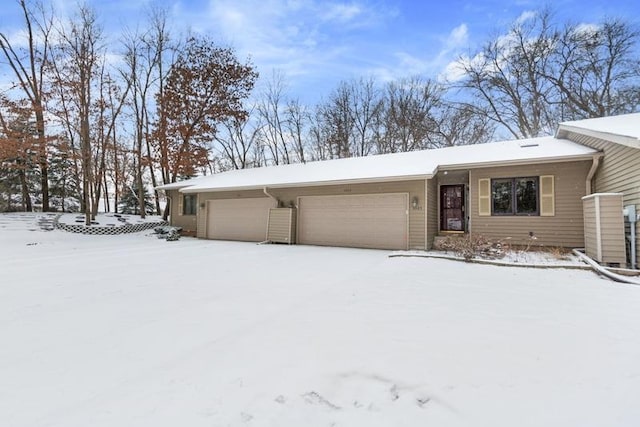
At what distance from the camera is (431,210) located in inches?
362

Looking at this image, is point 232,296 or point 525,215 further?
point 525,215

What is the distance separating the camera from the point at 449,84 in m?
17.9

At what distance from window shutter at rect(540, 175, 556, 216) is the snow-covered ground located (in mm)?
3725

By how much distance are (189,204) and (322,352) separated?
13.2 metres

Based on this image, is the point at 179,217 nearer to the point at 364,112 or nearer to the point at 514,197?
the point at 364,112

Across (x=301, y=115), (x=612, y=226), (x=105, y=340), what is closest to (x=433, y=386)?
(x=105, y=340)

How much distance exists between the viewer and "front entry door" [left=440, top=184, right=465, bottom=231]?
982cm

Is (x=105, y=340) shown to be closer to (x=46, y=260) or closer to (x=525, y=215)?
(x=46, y=260)

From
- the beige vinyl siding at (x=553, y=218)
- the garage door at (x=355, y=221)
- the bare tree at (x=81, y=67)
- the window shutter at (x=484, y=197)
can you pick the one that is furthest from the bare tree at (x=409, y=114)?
the bare tree at (x=81, y=67)

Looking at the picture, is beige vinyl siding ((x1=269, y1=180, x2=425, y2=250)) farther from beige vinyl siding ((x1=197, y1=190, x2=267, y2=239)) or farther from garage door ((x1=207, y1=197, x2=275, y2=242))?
beige vinyl siding ((x1=197, y1=190, x2=267, y2=239))

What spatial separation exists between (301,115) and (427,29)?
1096 cm

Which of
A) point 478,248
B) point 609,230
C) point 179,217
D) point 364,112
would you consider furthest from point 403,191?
point 364,112

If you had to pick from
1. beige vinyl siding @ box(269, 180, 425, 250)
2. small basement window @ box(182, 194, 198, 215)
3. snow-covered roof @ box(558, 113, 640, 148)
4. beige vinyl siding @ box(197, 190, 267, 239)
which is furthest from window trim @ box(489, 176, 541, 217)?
small basement window @ box(182, 194, 198, 215)

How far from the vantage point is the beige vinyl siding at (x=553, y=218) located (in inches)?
310
